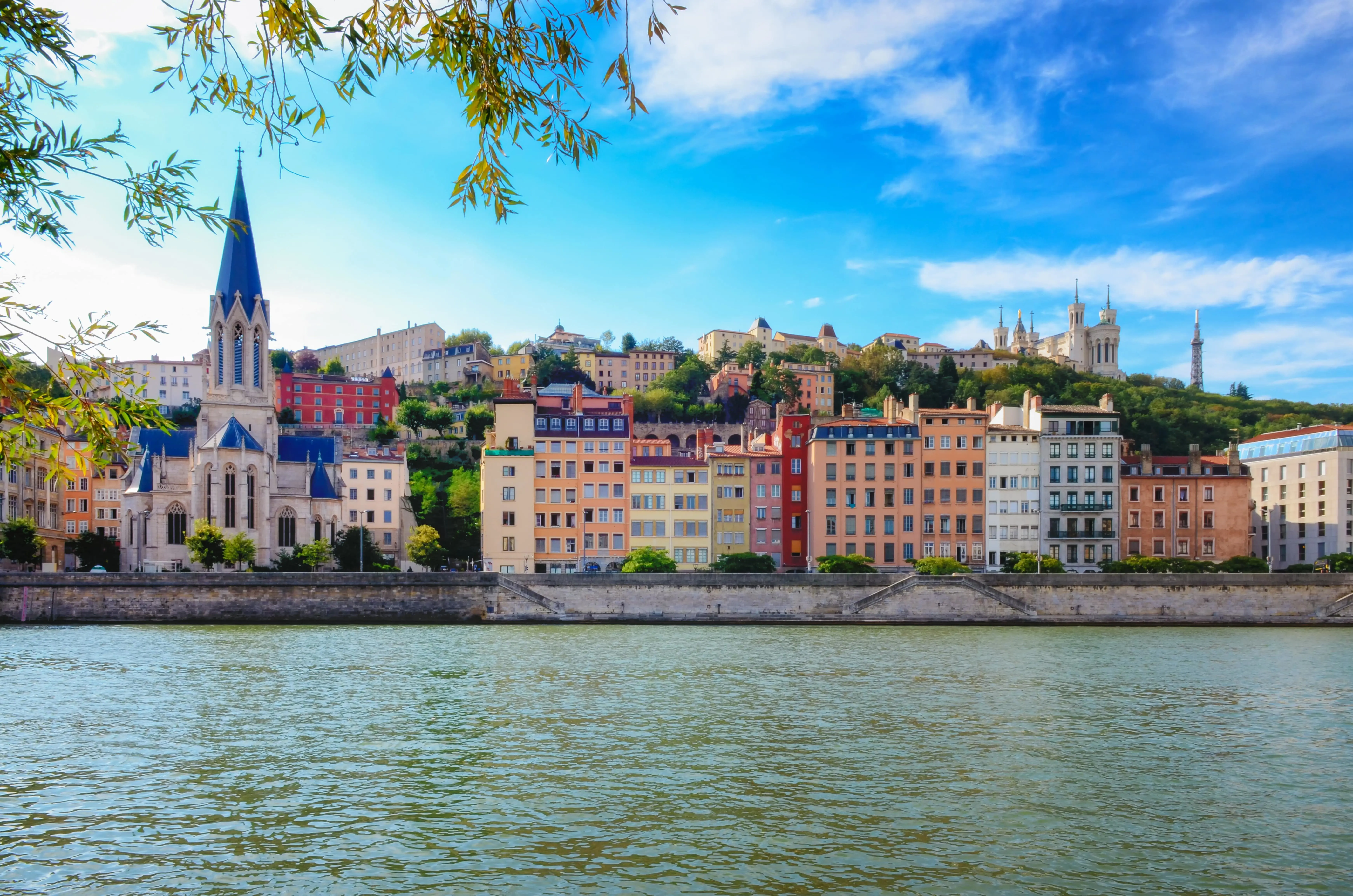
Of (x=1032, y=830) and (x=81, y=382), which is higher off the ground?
(x=81, y=382)

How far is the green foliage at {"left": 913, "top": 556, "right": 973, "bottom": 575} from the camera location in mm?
62062

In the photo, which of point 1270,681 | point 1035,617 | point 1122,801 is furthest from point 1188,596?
point 1122,801

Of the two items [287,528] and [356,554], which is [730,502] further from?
[287,528]

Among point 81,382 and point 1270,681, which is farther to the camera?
point 1270,681

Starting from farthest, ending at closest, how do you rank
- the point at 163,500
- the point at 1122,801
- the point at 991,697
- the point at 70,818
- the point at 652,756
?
the point at 163,500, the point at 991,697, the point at 652,756, the point at 1122,801, the point at 70,818

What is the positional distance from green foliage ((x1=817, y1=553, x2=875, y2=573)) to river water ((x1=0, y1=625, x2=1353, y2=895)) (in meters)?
30.0

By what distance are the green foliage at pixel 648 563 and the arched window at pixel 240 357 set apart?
3756 cm

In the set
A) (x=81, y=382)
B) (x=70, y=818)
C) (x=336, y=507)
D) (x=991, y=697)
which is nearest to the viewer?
(x=81, y=382)

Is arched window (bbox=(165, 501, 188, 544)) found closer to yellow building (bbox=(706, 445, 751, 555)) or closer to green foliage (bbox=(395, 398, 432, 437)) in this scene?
yellow building (bbox=(706, 445, 751, 555))

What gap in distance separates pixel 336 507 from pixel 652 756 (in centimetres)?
7179

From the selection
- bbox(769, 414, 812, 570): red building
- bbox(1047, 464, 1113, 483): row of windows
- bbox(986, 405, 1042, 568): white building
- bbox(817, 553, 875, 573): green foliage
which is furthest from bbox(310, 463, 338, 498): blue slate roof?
bbox(1047, 464, 1113, 483): row of windows

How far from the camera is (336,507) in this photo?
8650 centimetres

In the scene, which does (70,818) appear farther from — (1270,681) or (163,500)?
(163,500)

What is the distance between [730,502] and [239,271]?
43.8 m
